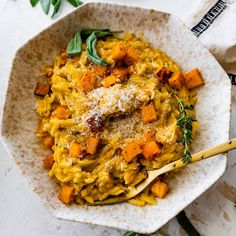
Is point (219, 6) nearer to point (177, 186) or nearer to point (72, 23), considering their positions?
point (72, 23)

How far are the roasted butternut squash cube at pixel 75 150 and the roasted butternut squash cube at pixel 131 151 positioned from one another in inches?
10.4

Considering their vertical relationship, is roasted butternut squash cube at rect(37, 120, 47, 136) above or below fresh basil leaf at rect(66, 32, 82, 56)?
below

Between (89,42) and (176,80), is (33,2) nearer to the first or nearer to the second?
(89,42)

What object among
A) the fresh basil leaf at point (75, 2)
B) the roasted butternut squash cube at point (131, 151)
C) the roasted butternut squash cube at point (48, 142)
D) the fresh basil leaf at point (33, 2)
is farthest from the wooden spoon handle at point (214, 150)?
the fresh basil leaf at point (33, 2)

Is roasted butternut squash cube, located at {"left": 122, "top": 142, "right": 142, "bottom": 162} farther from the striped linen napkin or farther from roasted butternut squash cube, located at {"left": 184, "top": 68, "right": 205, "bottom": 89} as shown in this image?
the striped linen napkin

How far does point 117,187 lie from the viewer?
3078mm

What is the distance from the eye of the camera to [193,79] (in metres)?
3.26

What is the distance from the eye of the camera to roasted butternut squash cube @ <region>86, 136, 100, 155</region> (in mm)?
3041

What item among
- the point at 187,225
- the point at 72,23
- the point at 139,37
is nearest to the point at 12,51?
the point at 72,23

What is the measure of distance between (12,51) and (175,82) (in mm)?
1268

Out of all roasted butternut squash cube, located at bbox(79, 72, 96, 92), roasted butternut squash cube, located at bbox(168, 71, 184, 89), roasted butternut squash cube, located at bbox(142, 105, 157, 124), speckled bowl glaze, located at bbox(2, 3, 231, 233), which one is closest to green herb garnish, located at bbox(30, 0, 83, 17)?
speckled bowl glaze, located at bbox(2, 3, 231, 233)

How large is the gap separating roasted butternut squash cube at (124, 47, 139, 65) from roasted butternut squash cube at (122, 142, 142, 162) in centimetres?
56

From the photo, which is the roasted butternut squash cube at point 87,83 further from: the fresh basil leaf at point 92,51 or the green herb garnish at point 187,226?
the green herb garnish at point 187,226

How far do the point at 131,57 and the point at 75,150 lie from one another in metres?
0.70
